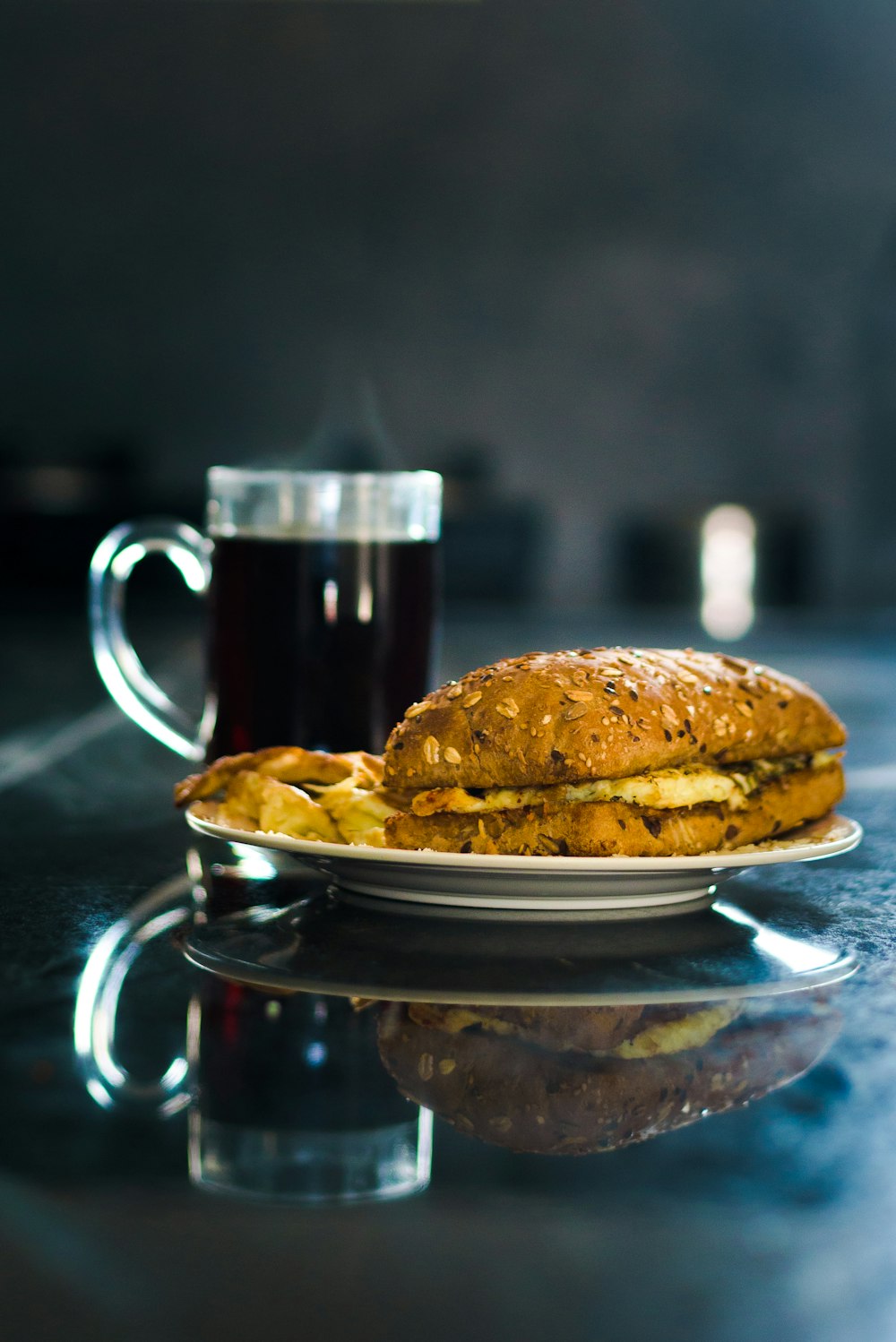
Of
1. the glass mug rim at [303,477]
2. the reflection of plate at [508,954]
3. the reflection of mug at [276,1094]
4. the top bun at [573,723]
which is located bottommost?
the reflection of plate at [508,954]

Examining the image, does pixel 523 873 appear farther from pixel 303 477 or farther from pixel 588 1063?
pixel 303 477

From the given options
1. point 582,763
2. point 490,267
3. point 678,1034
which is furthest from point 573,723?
point 490,267

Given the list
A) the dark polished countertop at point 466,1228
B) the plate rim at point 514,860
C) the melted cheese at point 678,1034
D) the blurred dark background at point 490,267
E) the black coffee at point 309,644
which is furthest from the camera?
the blurred dark background at point 490,267

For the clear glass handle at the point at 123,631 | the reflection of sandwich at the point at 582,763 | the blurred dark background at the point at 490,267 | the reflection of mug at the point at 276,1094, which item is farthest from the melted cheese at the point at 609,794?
the blurred dark background at the point at 490,267

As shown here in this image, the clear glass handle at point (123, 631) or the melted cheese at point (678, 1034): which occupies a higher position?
the clear glass handle at point (123, 631)

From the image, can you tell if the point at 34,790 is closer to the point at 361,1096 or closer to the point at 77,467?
the point at 361,1096

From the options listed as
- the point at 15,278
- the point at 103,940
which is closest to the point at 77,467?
the point at 15,278

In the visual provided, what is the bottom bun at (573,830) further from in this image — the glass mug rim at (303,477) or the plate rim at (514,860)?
the glass mug rim at (303,477)

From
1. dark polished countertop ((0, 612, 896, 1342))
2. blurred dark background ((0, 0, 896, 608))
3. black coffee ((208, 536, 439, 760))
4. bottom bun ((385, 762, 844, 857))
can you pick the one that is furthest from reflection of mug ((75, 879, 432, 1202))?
blurred dark background ((0, 0, 896, 608))
